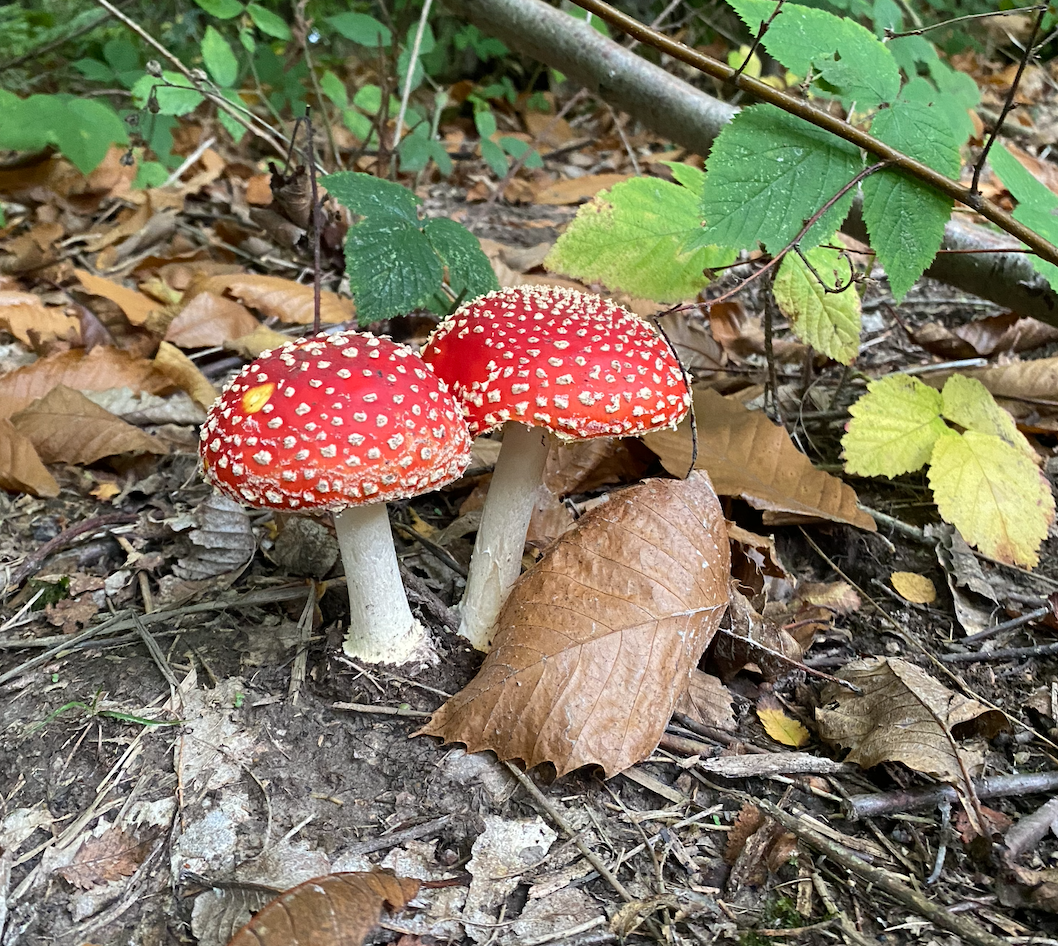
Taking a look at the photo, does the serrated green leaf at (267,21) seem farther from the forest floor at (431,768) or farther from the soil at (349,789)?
the soil at (349,789)

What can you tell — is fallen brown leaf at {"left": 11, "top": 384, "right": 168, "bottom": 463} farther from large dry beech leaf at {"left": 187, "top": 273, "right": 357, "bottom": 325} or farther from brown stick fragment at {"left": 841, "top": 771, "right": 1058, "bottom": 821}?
brown stick fragment at {"left": 841, "top": 771, "right": 1058, "bottom": 821}

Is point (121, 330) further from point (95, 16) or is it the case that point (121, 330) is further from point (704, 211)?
point (95, 16)

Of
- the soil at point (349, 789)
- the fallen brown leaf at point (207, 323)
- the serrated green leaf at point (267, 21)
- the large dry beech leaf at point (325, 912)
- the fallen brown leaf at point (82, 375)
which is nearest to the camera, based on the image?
the large dry beech leaf at point (325, 912)

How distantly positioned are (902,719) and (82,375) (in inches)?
129

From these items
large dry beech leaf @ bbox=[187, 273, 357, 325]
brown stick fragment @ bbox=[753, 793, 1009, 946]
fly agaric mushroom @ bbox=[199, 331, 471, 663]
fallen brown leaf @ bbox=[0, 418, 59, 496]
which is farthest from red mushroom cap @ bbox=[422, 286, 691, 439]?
large dry beech leaf @ bbox=[187, 273, 357, 325]

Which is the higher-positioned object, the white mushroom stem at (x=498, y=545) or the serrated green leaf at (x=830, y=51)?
the serrated green leaf at (x=830, y=51)

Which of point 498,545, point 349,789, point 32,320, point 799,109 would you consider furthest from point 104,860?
point 32,320

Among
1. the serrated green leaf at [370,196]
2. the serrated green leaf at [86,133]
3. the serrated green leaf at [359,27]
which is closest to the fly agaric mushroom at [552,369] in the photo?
the serrated green leaf at [370,196]

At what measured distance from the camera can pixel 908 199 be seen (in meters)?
2.12

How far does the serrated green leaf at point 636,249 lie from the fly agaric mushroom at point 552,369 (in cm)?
63

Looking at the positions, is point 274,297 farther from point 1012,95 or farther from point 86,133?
point 1012,95

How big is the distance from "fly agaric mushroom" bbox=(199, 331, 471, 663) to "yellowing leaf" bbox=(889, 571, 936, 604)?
159 centimetres

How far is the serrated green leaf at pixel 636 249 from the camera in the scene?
2.83m

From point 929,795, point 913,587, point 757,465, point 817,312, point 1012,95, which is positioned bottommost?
point 929,795
